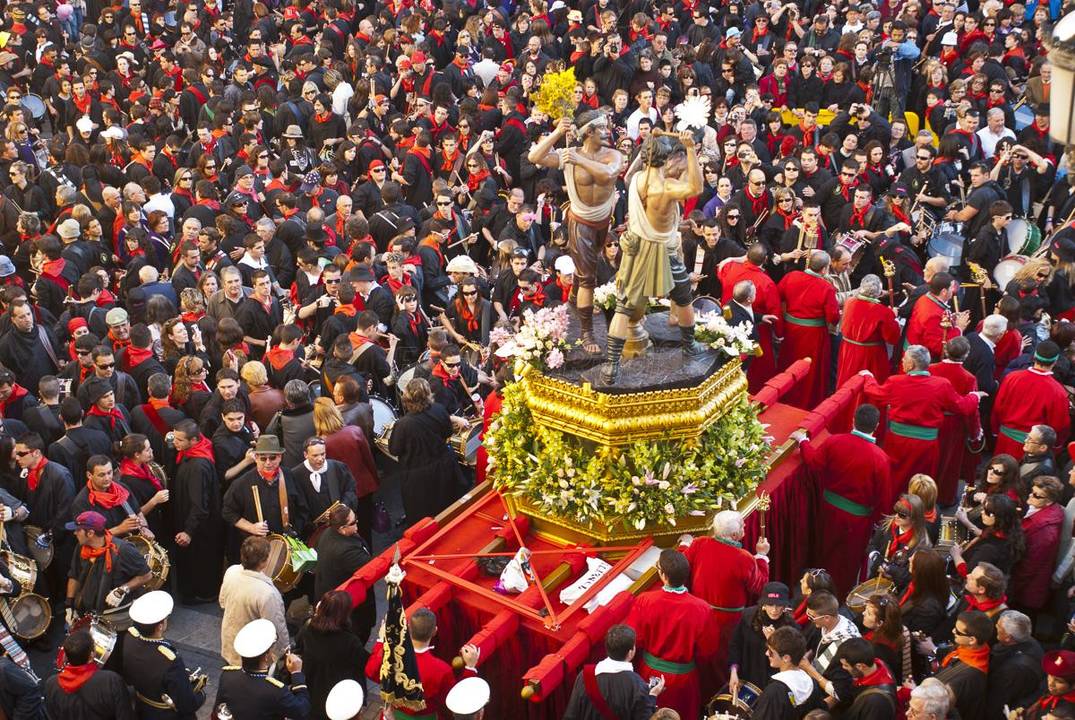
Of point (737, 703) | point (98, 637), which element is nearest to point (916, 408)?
point (737, 703)

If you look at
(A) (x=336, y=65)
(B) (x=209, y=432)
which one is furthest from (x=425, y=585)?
(A) (x=336, y=65)

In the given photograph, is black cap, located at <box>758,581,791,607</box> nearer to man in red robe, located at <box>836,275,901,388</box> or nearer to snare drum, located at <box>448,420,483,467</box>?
snare drum, located at <box>448,420,483,467</box>

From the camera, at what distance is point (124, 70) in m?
22.2

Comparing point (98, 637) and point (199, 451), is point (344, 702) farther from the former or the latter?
point (199, 451)

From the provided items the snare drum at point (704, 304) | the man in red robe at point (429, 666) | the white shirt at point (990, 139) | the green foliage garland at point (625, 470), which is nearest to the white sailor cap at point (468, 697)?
the man in red robe at point (429, 666)

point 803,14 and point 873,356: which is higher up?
point 803,14

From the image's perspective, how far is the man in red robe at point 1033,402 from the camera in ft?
38.1

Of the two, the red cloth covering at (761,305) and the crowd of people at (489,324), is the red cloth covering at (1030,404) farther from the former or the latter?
the red cloth covering at (761,305)

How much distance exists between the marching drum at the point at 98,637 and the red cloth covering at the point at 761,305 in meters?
7.75

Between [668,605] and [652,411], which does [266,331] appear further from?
[668,605]

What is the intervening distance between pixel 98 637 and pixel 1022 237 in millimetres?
11775

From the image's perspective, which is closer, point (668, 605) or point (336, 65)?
point (668, 605)

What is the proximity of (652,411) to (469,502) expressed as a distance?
2.09m

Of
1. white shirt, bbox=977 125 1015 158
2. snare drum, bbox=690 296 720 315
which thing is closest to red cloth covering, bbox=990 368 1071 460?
snare drum, bbox=690 296 720 315
